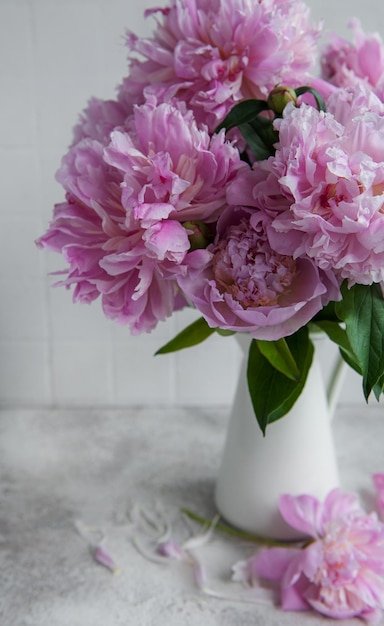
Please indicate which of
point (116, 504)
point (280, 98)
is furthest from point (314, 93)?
point (116, 504)

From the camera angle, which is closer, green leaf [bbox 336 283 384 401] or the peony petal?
green leaf [bbox 336 283 384 401]

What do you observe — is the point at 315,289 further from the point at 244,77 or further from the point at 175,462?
the point at 175,462

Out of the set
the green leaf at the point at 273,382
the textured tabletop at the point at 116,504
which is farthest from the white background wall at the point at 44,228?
the green leaf at the point at 273,382

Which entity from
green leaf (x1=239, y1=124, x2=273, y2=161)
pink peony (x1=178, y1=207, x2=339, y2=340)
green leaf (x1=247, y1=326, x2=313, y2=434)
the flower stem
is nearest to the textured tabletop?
the flower stem

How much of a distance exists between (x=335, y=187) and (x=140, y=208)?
0.14 meters

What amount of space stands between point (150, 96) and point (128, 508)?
0.52 metres

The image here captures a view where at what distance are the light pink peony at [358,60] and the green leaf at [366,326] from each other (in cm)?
22

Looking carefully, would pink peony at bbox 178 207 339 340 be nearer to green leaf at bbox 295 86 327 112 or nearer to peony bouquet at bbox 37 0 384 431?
peony bouquet at bbox 37 0 384 431

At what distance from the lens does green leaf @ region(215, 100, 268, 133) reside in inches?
26.5

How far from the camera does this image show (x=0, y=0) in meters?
1.12

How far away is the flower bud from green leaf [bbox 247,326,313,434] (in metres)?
0.20

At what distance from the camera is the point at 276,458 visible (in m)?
0.87

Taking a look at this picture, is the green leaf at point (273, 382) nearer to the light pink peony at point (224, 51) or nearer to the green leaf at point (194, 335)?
the green leaf at point (194, 335)

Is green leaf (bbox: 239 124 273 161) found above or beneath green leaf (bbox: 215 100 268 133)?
beneath
